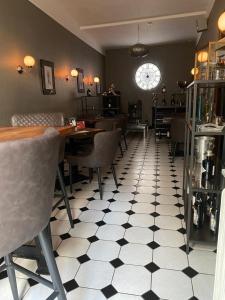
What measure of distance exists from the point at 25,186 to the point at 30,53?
3646 mm

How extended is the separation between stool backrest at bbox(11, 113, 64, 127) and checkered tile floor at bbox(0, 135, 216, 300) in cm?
104

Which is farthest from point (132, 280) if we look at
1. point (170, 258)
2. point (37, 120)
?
point (37, 120)

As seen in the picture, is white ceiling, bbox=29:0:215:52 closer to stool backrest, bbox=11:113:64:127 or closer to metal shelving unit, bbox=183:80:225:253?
stool backrest, bbox=11:113:64:127

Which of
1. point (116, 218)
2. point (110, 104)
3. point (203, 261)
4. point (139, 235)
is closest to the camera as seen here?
point (203, 261)

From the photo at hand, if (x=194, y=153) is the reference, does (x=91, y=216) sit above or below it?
below

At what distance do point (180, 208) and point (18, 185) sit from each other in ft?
7.40

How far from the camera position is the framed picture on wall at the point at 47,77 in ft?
13.9

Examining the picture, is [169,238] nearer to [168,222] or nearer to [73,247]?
[168,222]

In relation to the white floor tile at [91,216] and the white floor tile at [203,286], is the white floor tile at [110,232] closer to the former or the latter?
the white floor tile at [91,216]

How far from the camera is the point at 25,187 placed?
0.88m

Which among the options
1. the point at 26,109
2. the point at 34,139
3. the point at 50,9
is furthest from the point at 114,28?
the point at 34,139

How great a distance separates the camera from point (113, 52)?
8.92 meters

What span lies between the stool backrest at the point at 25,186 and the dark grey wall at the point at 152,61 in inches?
331

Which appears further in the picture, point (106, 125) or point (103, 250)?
point (106, 125)
